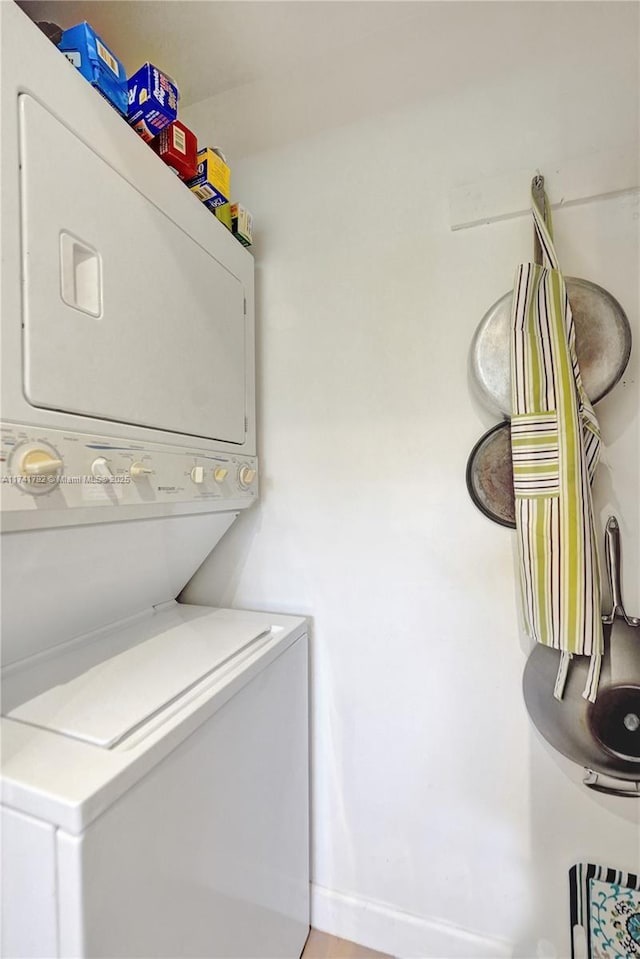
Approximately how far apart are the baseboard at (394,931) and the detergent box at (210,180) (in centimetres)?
213

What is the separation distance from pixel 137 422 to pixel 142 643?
58cm

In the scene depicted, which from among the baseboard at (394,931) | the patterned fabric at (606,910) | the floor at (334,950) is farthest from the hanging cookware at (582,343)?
the floor at (334,950)

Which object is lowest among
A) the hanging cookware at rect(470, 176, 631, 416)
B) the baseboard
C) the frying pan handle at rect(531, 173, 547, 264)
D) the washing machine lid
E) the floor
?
the floor

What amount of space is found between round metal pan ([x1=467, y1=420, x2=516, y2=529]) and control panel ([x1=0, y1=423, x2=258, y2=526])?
708mm

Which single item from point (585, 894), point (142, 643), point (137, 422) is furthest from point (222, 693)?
point (585, 894)

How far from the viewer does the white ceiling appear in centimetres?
127

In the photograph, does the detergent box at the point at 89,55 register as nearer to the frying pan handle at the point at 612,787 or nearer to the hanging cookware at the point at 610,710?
the hanging cookware at the point at 610,710

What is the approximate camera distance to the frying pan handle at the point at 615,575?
3.70 feet

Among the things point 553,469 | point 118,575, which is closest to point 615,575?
point 553,469

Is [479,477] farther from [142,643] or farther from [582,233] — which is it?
[142,643]

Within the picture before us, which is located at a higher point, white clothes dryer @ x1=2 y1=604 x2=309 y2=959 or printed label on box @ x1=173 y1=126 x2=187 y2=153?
printed label on box @ x1=173 y1=126 x2=187 y2=153

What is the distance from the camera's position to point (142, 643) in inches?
44.9

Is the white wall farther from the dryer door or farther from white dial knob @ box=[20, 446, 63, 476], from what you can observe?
white dial knob @ box=[20, 446, 63, 476]

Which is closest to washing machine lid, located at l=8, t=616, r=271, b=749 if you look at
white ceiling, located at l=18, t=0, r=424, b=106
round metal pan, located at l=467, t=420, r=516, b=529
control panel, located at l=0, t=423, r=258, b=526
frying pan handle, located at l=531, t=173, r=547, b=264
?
control panel, located at l=0, t=423, r=258, b=526
